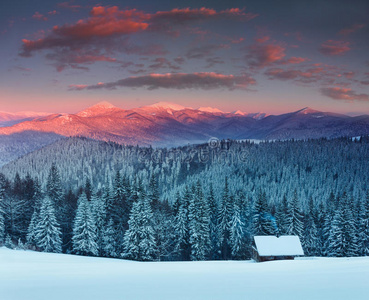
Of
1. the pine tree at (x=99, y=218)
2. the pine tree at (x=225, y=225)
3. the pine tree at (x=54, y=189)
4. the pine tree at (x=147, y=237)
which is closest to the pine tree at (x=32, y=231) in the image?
the pine tree at (x=54, y=189)

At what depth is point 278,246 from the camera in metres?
36.9

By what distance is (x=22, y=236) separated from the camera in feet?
150

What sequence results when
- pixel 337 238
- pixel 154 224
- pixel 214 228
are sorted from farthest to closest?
pixel 214 228
pixel 337 238
pixel 154 224

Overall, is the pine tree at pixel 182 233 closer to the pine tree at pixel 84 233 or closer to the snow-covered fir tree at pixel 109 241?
the snow-covered fir tree at pixel 109 241

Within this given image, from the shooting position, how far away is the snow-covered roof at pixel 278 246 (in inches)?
1416

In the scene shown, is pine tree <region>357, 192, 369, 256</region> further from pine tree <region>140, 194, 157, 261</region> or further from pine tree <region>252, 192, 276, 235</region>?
pine tree <region>140, 194, 157, 261</region>

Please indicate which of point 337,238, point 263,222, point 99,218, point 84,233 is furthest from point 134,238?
point 337,238

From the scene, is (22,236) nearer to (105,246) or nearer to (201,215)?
(105,246)

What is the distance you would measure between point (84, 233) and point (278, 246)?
1116 inches

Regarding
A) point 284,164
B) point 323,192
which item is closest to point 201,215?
point 323,192

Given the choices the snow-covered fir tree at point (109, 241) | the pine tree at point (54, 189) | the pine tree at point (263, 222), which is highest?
the pine tree at point (54, 189)

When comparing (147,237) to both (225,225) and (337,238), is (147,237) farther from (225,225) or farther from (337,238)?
(337,238)

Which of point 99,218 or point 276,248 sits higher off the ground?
point 99,218

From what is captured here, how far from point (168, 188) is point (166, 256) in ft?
426
